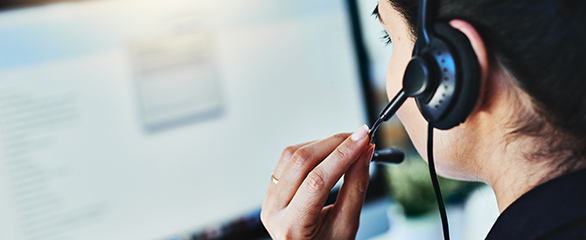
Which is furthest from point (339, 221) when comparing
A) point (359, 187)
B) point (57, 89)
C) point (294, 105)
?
point (57, 89)

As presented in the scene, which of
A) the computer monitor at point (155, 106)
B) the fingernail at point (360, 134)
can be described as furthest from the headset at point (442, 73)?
the computer monitor at point (155, 106)

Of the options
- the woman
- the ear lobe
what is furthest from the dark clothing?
the ear lobe

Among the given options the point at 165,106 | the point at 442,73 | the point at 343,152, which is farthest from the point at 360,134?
the point at 165,106

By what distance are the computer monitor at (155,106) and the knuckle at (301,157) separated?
13 cm

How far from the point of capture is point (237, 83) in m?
0.58

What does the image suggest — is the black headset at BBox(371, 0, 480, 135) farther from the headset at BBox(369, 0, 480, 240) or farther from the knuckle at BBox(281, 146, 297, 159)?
the knuckle at BBox(281, 146, 297, 159)

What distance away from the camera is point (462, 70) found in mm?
320

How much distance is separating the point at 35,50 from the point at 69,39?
0.04 m

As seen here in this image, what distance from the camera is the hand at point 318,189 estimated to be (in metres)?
0.46

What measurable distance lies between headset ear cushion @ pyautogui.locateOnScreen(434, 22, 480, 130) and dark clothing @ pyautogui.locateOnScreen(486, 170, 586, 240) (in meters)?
0.09

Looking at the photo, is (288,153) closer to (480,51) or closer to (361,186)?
(361,186)

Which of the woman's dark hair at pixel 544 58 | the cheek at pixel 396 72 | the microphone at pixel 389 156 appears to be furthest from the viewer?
the microphone at pixel 389 156

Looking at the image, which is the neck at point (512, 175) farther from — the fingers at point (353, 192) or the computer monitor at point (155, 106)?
the computer monitor at point (155, 106)

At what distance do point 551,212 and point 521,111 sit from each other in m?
0.08
